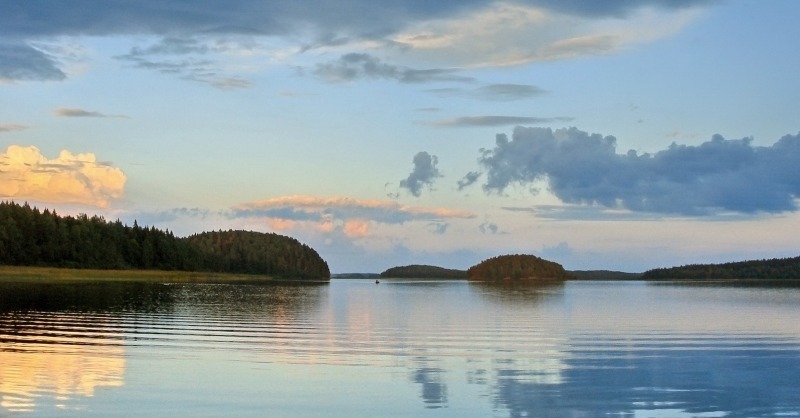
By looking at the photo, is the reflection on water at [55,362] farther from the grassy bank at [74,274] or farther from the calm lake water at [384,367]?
the grassy bank at [74,274]

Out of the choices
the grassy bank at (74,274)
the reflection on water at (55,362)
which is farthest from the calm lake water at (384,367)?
the grassy bank at (74,274)

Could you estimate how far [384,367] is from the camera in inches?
1224

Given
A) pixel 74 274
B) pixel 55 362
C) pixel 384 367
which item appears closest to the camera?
pixel 55 362

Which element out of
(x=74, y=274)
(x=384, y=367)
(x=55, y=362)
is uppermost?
(x=74, y=274)

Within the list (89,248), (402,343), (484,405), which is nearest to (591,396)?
(484,405)

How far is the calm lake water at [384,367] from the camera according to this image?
22.8 metres

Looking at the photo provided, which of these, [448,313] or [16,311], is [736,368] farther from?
[16,311]

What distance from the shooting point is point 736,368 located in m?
31.8

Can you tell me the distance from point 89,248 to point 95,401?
173402mm

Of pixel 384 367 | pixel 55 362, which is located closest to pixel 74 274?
pixel 55 362

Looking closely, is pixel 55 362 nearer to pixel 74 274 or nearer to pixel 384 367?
pixel 384 367

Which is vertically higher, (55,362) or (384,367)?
(55,362)

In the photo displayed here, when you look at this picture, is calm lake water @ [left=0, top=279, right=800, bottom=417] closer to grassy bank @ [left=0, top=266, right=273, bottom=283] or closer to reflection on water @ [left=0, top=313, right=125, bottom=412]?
reflection on water @ [left=0, top=313, right=125, bottom=412]

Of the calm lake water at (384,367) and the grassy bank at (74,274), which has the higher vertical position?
the grassy bank at (74,274)
